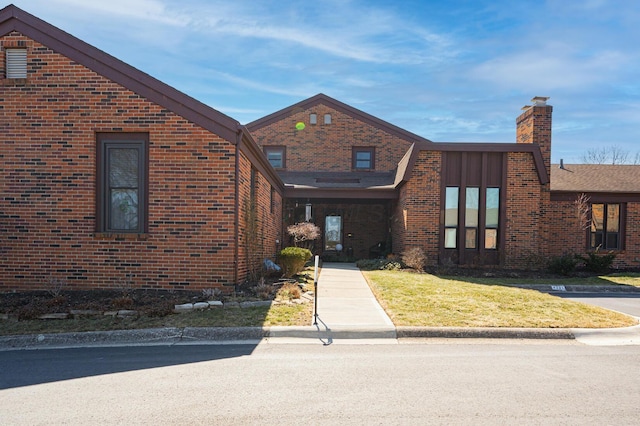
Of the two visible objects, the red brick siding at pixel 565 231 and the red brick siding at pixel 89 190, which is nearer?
the red brick siding at pixel 89 190

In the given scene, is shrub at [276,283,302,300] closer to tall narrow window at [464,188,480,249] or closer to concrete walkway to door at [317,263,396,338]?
concrete walkway to door at [317,263,396,338]

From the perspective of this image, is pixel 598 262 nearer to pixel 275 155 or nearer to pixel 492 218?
pixel 492 218

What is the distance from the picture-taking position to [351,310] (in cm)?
848

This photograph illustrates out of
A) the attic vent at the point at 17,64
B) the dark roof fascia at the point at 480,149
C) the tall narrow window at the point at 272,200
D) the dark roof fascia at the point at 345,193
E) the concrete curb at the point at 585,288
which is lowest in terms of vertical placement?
the concrete curb at the point at 585,288

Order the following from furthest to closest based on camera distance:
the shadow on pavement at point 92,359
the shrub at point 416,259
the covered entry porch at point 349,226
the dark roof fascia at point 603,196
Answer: the covered entry porch at point 349,226 → the dark roof fascia at point 603,196 → the shrub at point 416,259 → the shadow on pavement at point 92,359

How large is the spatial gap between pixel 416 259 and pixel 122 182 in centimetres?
988

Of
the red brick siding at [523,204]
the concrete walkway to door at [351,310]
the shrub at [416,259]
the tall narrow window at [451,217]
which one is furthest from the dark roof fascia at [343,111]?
the concrete walkway to door at [351,310]

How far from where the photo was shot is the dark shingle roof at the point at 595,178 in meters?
17.9

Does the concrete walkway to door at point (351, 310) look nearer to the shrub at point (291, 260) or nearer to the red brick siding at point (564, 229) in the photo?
the shrub at point (291, 260)

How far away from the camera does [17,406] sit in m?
4.15

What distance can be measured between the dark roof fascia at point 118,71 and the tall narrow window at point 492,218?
35.5 feet

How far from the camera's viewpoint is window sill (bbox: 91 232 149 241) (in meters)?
9.22

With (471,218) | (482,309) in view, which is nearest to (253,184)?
(482,309)

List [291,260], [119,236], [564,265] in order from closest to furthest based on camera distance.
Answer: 1. [119,236]
2. [291,260]
3. [564,265]
